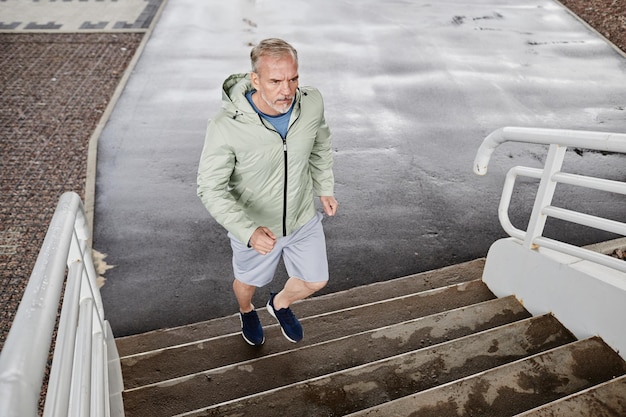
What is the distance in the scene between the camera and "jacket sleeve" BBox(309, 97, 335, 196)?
3.37 metres

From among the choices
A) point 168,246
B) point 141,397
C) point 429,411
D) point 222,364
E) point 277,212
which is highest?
point 277,212

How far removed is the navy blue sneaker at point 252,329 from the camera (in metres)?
3.87

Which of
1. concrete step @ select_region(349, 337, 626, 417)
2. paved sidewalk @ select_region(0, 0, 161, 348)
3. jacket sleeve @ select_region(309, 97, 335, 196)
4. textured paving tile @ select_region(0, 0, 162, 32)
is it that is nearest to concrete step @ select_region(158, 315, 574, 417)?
concrete step @ select_region(349, 337, 626, 417)

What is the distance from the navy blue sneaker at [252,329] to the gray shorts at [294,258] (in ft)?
1.43

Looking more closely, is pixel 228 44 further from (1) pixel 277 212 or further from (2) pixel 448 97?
(1) pixel 277 212

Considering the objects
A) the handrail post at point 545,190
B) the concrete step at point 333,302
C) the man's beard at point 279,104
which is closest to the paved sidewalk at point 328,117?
the concrete step at point 333,302

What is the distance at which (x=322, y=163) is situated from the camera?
11.5 feet

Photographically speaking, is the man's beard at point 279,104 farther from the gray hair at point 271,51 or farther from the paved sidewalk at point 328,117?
the paved sidewalk at point 328,117

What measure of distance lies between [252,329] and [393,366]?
3.61 ft

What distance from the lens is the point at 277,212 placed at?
128 inches

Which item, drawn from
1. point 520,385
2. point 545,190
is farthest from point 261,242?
point 545,190

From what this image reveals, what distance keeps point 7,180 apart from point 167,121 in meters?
2.34

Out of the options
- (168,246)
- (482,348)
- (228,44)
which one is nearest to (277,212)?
(482,348)

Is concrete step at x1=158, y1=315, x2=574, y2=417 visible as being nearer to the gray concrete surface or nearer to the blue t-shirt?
the blue t-shirt
